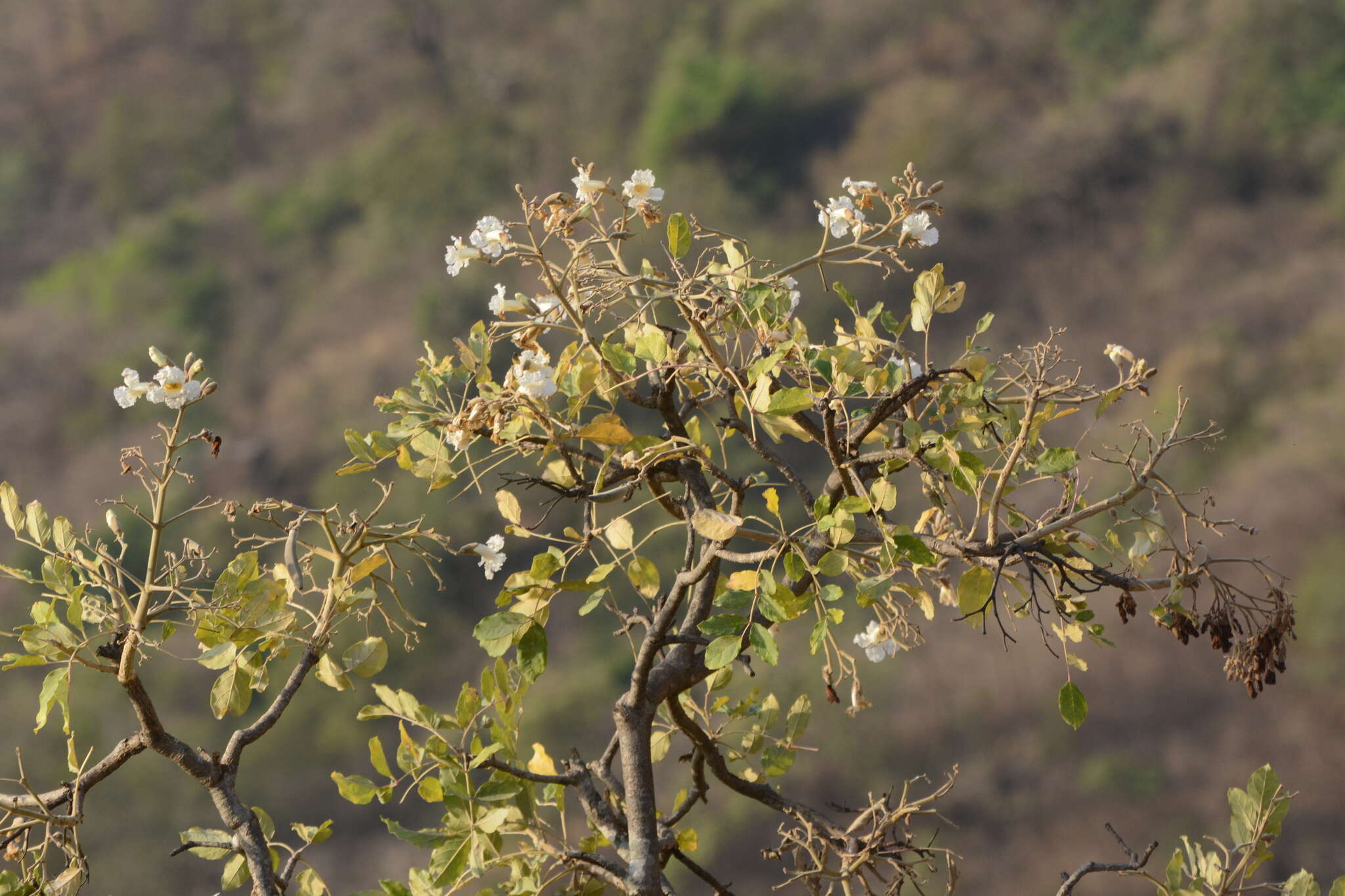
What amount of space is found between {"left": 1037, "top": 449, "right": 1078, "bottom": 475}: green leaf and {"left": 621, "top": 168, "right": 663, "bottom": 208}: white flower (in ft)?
0.59

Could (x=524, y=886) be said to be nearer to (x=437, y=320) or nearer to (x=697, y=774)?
(x=697, y=774)

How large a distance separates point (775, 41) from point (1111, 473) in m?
1.70

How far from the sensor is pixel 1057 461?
1.38 feet

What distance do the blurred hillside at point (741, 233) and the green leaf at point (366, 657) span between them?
1889 mm

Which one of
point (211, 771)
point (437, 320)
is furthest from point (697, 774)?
point (437, 320)

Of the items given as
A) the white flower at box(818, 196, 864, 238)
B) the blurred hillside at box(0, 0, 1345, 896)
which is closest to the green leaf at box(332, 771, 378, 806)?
the white flower at box(818, 196, 864, 238)

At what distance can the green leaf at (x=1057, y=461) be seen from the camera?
0.42m

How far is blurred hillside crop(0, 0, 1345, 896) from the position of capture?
7.59 ft

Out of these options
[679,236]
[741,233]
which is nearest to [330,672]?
[679,236]

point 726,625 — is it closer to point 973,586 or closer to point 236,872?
point 973,586

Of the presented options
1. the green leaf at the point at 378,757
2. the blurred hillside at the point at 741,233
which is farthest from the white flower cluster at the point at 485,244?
the blurred hillside at the point at 741,233

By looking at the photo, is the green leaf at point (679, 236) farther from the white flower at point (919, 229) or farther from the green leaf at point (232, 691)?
the green leaf at point (232, 691)

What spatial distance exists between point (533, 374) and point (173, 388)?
0.13 metres

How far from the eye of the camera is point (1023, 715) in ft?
7.66
